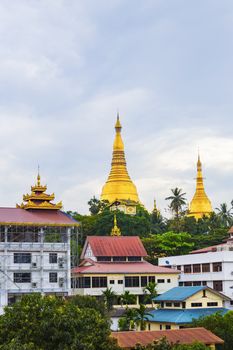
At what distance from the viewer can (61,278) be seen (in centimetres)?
5753

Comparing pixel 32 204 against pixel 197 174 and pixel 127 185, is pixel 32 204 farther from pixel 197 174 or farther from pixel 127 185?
pixel 197 174

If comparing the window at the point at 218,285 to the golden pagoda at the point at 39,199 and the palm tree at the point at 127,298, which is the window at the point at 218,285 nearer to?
the palm tree at the point at 127,298

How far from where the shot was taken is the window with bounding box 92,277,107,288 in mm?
61375

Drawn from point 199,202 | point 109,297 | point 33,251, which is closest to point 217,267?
point 109,297

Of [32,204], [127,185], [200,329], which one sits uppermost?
[127,185]

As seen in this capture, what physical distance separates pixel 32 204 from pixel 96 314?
29.5 metres

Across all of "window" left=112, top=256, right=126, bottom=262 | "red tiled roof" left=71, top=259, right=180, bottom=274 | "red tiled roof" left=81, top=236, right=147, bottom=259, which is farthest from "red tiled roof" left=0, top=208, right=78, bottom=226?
"window" left=112, top=256, right=126, bottom=262

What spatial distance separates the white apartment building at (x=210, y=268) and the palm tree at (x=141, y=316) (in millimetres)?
8804

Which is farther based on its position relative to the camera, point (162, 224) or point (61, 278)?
point (162, 224)

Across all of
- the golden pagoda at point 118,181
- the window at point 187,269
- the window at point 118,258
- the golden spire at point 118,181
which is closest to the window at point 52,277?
the window at point 118,258

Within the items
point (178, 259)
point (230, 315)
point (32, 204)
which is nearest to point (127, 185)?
point (178, 259)

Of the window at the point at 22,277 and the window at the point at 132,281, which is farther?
the window at the point at 132,281

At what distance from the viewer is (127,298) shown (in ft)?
196

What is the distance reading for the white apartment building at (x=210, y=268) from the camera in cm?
6122
